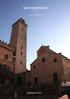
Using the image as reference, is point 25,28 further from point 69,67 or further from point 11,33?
point 69,67

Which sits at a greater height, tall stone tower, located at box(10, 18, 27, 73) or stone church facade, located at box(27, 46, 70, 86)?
tall stone tower, located at box(10, 18, 27, 73)

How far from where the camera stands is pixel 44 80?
95.8 ft

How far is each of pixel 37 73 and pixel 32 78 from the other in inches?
69.5

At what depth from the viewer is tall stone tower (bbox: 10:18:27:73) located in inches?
1646

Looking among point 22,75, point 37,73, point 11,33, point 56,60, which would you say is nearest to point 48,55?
point 56,60

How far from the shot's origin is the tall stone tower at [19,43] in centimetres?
4181

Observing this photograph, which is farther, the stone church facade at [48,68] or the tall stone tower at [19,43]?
the tall stone tower at [19,43]

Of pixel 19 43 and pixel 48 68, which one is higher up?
pixel 19 43

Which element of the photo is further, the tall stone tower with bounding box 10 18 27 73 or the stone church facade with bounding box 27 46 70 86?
the tall stone tower with bounding box 10 18 27 73

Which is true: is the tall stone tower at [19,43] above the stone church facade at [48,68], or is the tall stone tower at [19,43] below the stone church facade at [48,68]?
above

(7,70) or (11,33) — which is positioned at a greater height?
(11,33)

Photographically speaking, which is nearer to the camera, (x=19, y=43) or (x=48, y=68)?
(x=48, y=68)

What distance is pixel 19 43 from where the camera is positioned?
4519cm

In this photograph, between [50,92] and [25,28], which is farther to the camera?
[25,28]
